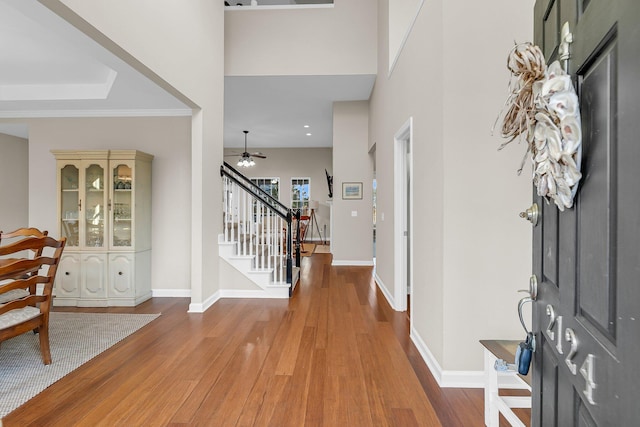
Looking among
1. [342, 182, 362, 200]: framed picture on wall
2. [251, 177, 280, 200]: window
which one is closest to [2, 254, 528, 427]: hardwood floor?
[342, 182, 362, 200]: framed picture on wall

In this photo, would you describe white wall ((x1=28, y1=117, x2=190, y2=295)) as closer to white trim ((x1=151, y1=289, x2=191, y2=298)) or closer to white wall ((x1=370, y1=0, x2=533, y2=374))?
white trim ((x1=151, y1=289, x2=191, y2=298))

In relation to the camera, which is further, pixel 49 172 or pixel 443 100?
pixel 49 172

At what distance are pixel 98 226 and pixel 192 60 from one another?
244 cm

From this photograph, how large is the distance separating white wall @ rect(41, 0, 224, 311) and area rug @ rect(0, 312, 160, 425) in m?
0.86

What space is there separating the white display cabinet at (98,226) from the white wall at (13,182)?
106 inches

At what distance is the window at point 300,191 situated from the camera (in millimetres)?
11102

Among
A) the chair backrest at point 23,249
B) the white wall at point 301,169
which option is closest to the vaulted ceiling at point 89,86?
the chair backrest at point 23,249

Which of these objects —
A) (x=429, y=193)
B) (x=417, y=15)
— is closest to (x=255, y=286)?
(x=429, y=193)

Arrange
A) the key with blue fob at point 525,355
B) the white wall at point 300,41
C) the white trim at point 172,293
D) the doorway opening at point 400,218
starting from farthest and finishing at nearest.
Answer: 1. the white wall at point 300,41
2. the white trim at point 172,293
3. the doorway opening at point 400,218
4. the key with blue fob at point 525,355

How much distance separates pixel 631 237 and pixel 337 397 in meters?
2.06

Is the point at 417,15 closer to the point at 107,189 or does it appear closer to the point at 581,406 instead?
the point at 581,406

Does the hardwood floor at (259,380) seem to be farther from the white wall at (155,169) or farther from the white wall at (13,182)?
the white wall at (13,182)

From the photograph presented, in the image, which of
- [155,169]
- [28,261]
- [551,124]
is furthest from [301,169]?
[551,124]

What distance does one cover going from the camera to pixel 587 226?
2.39 ft
